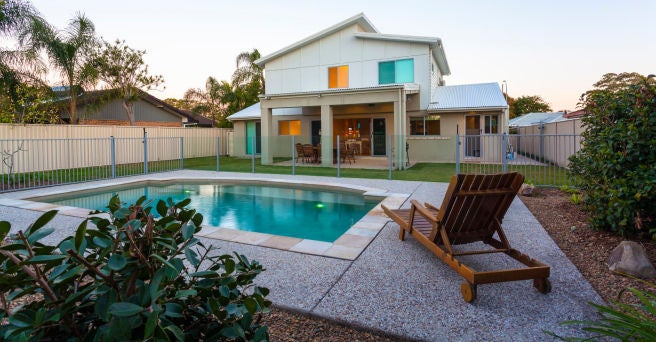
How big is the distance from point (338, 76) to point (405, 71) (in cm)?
338

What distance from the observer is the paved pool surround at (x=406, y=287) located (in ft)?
9.29

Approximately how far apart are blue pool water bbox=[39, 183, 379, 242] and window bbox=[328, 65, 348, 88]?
8.79 m

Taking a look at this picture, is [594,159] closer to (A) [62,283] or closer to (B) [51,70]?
(A) [62,283]

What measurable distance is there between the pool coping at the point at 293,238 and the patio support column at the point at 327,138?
13.0ft

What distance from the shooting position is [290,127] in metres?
21.0

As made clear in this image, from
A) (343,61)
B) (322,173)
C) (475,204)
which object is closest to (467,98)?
(343,61)

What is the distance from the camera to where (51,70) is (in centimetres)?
1509

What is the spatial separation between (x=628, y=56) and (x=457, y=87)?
741 centimetres

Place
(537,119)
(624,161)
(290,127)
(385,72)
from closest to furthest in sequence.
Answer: (624,161) → (385,72) → (290,127) → (537,119)

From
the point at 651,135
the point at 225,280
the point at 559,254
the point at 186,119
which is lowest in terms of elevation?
the point at 559,254

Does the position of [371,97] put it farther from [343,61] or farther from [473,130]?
[473,130]

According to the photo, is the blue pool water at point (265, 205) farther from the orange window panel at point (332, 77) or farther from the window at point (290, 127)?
the window at point (290, 127)

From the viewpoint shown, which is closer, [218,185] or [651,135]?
[651,135]

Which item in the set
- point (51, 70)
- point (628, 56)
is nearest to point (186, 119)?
point (51, 70)
